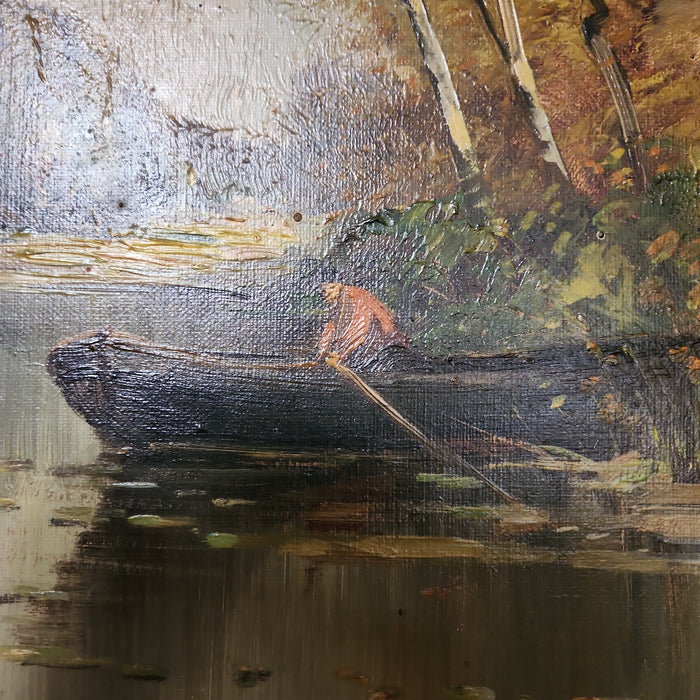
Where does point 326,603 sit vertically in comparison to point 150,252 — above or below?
below

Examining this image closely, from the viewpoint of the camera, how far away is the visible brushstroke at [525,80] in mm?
1809

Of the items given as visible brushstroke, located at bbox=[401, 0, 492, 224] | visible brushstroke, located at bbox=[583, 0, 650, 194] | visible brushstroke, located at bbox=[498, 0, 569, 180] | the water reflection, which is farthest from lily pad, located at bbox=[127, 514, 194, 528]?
visible brushstroke, located at bbox=[583, 0, 650, 194]

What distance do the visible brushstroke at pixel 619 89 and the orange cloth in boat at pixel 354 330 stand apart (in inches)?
41.8

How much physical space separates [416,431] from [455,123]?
3.86ft

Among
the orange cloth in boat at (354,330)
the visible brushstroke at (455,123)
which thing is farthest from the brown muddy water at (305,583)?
the visible brushstroke at (455,123)

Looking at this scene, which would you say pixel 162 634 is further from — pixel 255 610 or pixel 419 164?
pixel 419 164

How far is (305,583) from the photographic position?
1781mm

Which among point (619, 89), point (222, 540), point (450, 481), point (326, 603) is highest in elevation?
point (619, 89)

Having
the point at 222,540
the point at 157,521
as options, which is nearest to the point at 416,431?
the point at 222,540

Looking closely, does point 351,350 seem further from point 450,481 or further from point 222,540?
point 222,540

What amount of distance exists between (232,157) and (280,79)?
35 centimetres

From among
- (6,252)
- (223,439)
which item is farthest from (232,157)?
(223,439)

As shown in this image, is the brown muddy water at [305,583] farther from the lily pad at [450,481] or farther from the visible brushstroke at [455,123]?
the visible brushstroke at [455,123]

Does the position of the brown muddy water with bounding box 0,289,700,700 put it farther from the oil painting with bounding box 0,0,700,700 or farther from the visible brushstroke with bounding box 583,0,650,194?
the visible brushstroke with bounding box 583,0,650,194
